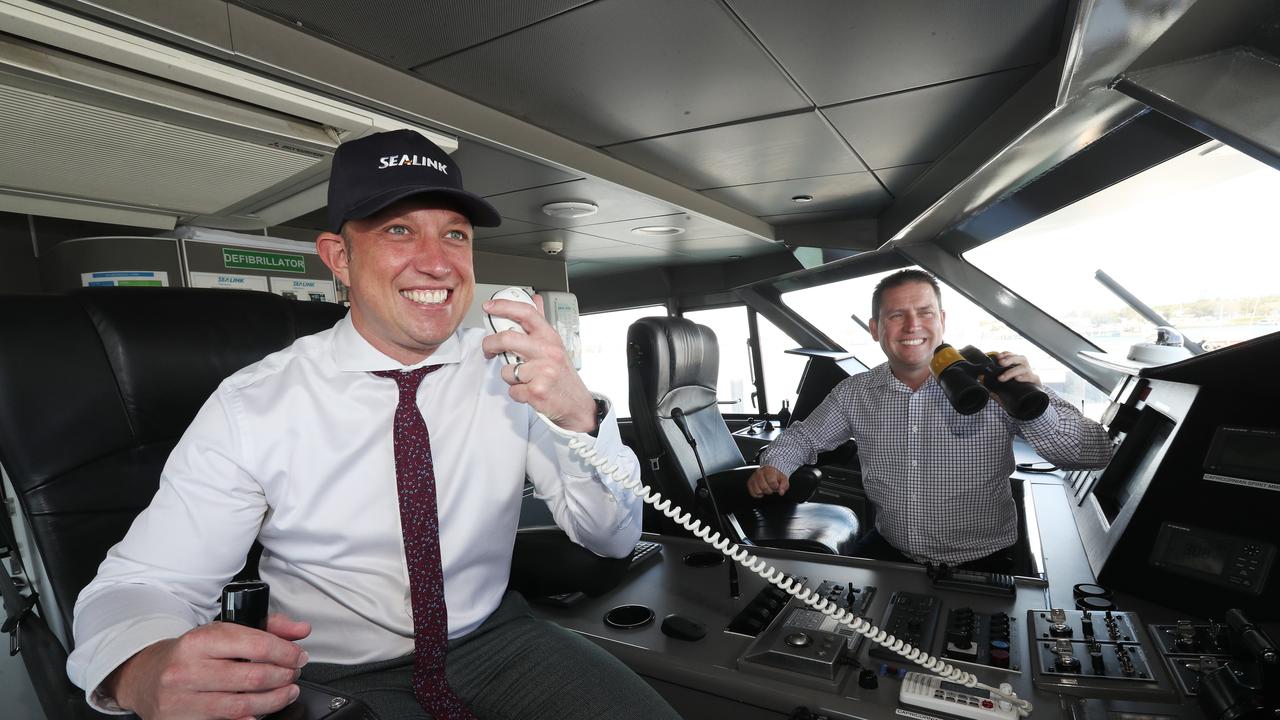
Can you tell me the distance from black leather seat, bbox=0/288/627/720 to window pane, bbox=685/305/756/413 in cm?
597

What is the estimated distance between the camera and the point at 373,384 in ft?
4.00

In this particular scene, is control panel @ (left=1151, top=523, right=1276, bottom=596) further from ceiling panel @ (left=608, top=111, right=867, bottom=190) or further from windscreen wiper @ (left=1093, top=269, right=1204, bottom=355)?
windscreen wiper @ (left=1093, top=269, right=1204, bottom=355)

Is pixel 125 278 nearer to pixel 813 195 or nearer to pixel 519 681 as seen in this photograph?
pixel 519 681

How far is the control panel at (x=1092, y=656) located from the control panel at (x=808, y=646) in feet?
1.07

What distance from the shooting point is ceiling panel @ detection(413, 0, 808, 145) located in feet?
5.36

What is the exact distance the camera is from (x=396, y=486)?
1184 mm

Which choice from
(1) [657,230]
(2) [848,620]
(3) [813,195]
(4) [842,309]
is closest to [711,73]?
(2) [848,620]

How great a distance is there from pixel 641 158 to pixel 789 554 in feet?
6.56

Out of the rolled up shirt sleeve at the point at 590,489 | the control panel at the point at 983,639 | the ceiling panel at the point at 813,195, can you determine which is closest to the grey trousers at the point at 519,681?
the rolled up shirt sleeve at the point at 590,489

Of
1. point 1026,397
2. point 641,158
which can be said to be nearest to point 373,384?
point 1026,397

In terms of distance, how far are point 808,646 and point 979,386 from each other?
2.31 ft

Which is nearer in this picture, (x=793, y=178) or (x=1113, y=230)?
(x=1113, y=230)

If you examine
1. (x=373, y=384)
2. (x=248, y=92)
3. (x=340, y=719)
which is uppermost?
(x=248, y=92)

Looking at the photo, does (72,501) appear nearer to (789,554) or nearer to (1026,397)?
(789,554)
